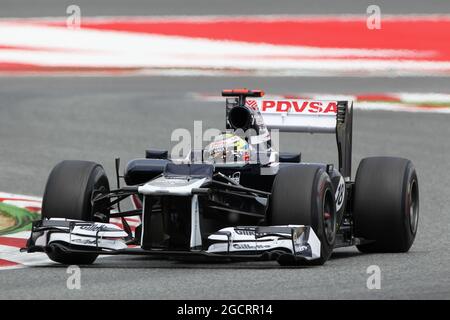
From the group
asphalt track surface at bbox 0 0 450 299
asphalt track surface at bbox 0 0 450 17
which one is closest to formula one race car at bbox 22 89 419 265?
asphalt track surface at bbox 0 0 450 299

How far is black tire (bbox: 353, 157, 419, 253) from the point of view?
40.0 ft

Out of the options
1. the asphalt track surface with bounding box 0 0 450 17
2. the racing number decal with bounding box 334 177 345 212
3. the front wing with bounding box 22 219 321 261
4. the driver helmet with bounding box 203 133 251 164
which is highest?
the asphalt track surface with bounding box 0 0 450 17

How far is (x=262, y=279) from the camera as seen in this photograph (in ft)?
33.0

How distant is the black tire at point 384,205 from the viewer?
12.2 metres

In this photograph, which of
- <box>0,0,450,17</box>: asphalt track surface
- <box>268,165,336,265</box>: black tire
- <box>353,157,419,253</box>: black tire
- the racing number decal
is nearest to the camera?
<box>268,165,336,265</box>: black tire

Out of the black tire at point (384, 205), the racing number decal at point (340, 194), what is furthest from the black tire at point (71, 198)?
the black tire at point (384, 205)

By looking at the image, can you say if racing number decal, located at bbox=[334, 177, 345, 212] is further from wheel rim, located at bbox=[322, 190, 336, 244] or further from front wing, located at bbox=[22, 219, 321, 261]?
front wing, located at bbox=[22, 219, 321, 261]

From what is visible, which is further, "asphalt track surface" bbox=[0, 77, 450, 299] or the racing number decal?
the racing number decal

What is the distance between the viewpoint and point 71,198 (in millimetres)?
11281

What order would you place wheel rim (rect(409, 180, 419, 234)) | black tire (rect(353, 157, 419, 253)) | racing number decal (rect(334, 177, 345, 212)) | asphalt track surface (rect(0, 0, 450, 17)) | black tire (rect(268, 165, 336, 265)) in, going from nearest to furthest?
black tire (rect(268, 165, 336, 265))
racing number decal (rect(334, 177, 345, 212))
black tire (rect(353, 157, 419, 253))
wheel rim (rect(409, 180, 419, 234))
asphalt track surface (rect(0, 0, 450, 17))

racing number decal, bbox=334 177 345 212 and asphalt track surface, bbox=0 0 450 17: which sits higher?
asphalt track surface, bbox=0 0 450 17

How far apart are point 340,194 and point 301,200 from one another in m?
1.22

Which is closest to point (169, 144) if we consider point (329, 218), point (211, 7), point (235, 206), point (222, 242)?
point (235, 206)
